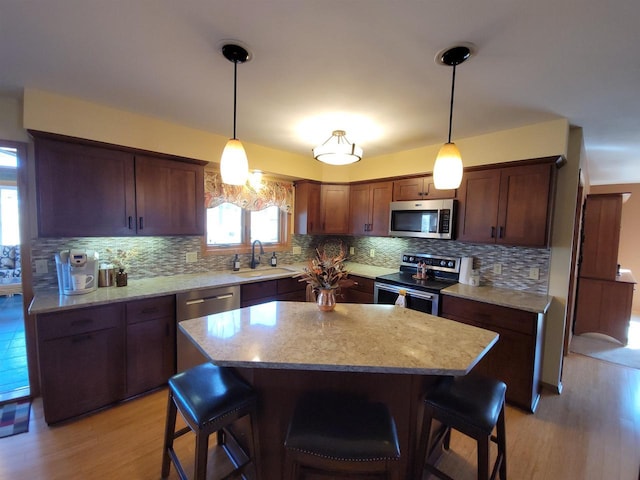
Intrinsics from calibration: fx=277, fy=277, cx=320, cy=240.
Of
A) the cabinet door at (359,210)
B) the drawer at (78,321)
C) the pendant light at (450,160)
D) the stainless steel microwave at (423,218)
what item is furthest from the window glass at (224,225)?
the pendant light at (450,160)

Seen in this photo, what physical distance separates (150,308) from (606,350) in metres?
5.35

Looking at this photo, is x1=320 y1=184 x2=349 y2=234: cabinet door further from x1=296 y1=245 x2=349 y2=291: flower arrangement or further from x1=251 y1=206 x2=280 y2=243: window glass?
x1=296 y1=245 x2=349 y2=291: flower arrangement

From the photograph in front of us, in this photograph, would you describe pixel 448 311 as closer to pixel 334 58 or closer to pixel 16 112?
pixel 334 58

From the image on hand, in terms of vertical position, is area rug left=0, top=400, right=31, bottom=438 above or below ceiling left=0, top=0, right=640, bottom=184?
below

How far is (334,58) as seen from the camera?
1565 mm

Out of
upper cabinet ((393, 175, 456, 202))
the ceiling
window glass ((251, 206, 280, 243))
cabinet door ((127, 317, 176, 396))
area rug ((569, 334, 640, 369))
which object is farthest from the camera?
window glass ((251, 206, 280, 243))

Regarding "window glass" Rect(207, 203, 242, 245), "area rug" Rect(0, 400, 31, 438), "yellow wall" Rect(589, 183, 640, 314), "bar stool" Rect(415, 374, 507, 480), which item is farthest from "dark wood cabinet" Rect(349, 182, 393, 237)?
"yellow wall" Rect(589, 183, 640, 314)

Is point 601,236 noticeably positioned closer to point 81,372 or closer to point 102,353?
point 102,353

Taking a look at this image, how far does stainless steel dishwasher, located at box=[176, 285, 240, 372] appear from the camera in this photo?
8.29ft

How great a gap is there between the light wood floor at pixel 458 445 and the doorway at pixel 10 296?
1.95 ft

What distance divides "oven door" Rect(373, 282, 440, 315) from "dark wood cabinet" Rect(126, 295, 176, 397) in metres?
2.17

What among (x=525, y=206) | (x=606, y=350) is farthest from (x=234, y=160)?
(x=606, y=350)

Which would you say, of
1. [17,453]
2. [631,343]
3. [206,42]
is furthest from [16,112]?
[631,343]

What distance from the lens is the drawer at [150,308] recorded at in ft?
7.55
